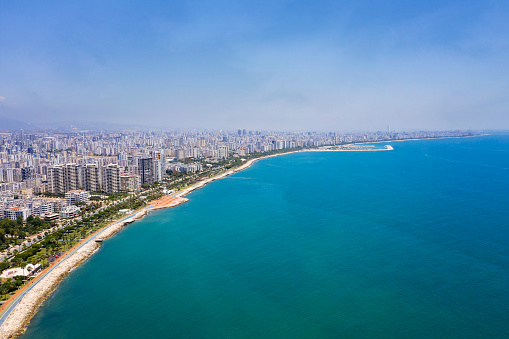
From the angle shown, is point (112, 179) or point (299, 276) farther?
point (112, 179)

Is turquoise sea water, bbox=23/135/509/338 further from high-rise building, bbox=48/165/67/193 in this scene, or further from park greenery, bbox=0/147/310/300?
high-rise building, bbox=48/165/67/193

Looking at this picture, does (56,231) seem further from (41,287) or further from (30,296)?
(30,296)

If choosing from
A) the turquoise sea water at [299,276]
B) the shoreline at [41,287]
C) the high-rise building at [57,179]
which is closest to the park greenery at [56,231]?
the shoreline at [41,287]

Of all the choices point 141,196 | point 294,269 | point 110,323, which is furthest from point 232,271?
point 141,196

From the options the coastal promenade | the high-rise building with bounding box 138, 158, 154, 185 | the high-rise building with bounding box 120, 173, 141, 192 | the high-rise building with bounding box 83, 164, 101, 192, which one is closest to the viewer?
the coastal promenade

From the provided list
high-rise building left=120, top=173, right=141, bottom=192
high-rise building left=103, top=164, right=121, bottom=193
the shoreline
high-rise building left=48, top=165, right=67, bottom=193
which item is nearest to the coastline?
the shoreline

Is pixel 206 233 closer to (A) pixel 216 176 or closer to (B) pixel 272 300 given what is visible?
(B) pixel 272 300

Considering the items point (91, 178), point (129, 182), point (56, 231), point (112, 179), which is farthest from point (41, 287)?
point (91, 178)

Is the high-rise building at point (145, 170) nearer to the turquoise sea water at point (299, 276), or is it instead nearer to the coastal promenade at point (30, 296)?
the turquoise sea water at point (299, 276)
